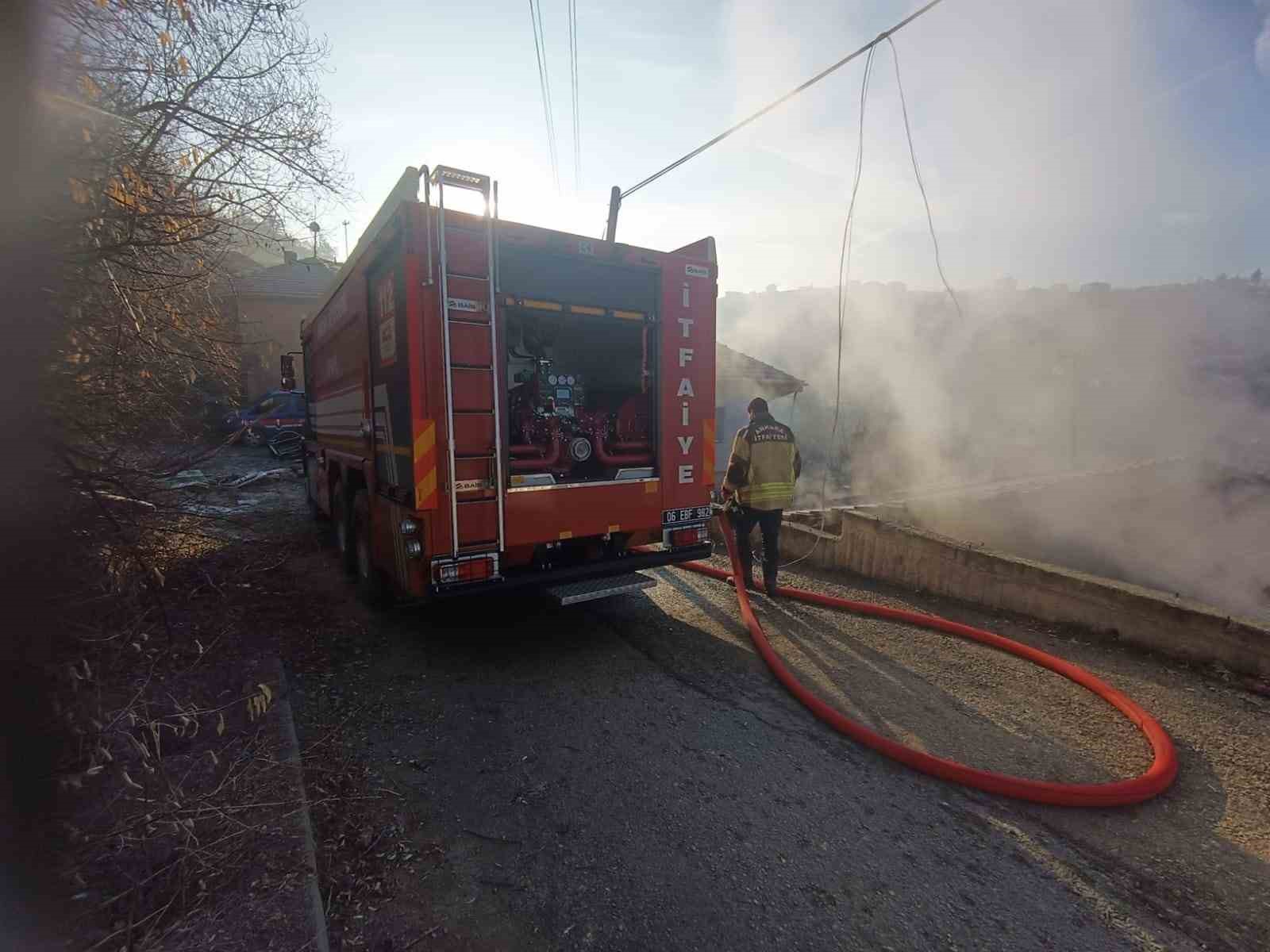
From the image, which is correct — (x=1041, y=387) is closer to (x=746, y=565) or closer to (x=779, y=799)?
(x=746, y=565)

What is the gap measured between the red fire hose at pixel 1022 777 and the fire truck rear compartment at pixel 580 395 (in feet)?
5.60

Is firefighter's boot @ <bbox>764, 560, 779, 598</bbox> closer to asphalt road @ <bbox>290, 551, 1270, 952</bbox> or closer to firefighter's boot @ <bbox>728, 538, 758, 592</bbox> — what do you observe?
firefighter's boot @ <bbox>728, 538, 758, 592</bbox>

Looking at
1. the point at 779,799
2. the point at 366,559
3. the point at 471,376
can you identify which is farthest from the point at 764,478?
the point at 366,559

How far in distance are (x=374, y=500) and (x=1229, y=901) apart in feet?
16.7

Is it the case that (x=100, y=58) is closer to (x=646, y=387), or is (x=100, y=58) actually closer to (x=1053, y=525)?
(x=646, y=387)

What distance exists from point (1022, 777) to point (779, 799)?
121cm

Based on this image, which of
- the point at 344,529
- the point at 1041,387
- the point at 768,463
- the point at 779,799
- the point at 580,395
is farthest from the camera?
the point at 1041,387

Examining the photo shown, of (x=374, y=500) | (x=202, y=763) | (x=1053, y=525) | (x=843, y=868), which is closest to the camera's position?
(x=843, y=868)

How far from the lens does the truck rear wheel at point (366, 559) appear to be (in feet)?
16.5

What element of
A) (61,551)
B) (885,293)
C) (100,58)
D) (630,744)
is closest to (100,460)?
(61,551)

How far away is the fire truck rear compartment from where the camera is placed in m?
4.43

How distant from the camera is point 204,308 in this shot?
157 inches

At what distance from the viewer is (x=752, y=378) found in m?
13.7

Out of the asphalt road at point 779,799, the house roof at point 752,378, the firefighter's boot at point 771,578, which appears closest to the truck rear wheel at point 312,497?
the asphalt road at point 779,799
